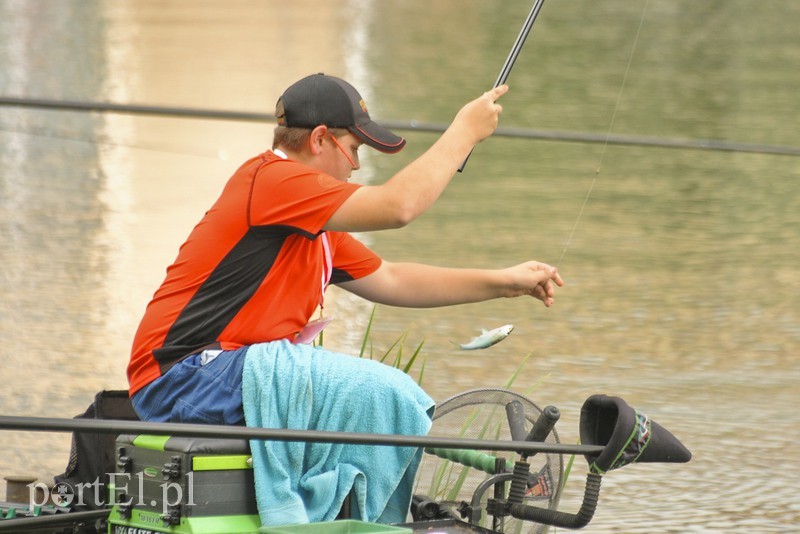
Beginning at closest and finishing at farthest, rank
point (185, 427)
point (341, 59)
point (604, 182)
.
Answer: point (185, 427) → point (604, 182) → point (341, 59)

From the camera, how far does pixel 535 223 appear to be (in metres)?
9.20

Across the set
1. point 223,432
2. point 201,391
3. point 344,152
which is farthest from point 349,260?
point 223,432

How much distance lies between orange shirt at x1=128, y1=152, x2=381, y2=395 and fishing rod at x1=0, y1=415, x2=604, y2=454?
1.39ft

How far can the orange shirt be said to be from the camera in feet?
10.8

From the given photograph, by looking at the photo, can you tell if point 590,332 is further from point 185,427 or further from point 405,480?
point 185,427

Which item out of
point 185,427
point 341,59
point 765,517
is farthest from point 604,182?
point 185,427

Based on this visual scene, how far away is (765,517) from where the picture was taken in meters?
4.92

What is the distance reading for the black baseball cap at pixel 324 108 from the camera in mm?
3465

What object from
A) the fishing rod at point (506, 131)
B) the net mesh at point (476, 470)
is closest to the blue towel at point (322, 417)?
the net mesh at point (476, 470)

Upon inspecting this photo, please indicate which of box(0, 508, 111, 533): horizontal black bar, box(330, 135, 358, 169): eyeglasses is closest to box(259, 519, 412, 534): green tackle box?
box(0, 508, 111, 533): horizontal black bar

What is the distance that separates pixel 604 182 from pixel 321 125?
7.25 metres

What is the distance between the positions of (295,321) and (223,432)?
61cm

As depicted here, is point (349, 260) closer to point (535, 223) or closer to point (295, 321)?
point (295, 321)

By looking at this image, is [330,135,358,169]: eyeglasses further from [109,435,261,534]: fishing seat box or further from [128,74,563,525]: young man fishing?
[109,435,261,534]: fishing seat box
